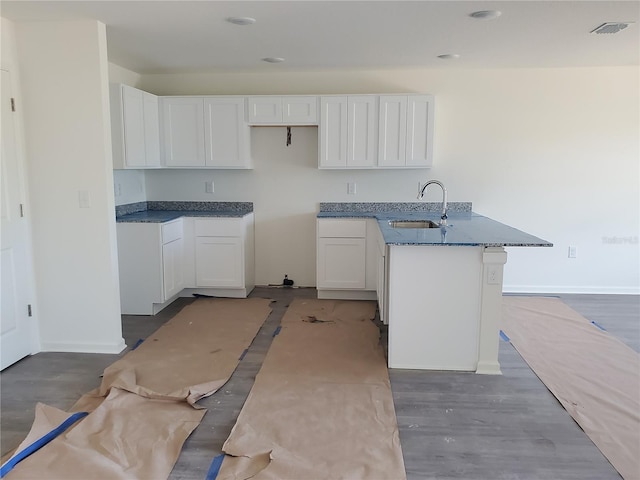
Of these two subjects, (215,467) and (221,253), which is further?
(221,253)

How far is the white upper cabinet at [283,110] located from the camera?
472cm

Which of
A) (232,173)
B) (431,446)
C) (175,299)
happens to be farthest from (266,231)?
(431,446)

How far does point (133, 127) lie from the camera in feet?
14.1

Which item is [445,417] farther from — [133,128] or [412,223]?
[133,128]

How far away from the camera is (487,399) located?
9.27 ft

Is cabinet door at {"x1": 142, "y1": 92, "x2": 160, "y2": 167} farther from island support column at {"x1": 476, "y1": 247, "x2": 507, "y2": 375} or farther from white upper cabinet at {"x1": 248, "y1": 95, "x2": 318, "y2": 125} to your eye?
island support column at {"x1": 476, "y1": 247, "x2": 507, "y2": 375}

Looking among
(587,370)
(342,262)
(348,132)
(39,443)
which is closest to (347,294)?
(342,262)

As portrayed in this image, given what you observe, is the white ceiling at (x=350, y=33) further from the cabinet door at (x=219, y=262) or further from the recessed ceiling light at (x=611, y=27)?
the cabinet door at (x=219, y=262)

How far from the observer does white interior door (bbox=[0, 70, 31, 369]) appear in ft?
10.3

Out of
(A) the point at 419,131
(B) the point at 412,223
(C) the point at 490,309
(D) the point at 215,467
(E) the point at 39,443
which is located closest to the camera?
(D) the point at 215,467

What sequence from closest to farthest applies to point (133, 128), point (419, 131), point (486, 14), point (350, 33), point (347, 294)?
point (486, 14)
point (350, 33)
point (133, 128)
point (419, 131)
point (347, 294)

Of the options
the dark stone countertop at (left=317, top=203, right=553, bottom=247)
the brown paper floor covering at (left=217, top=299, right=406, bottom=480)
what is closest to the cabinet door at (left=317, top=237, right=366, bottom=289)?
the dark stone countertop at (left=317, top=203, right=553, bottom=247)

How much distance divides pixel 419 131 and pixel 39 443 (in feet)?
12.8

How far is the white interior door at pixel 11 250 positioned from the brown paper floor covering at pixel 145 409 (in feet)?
2.42
